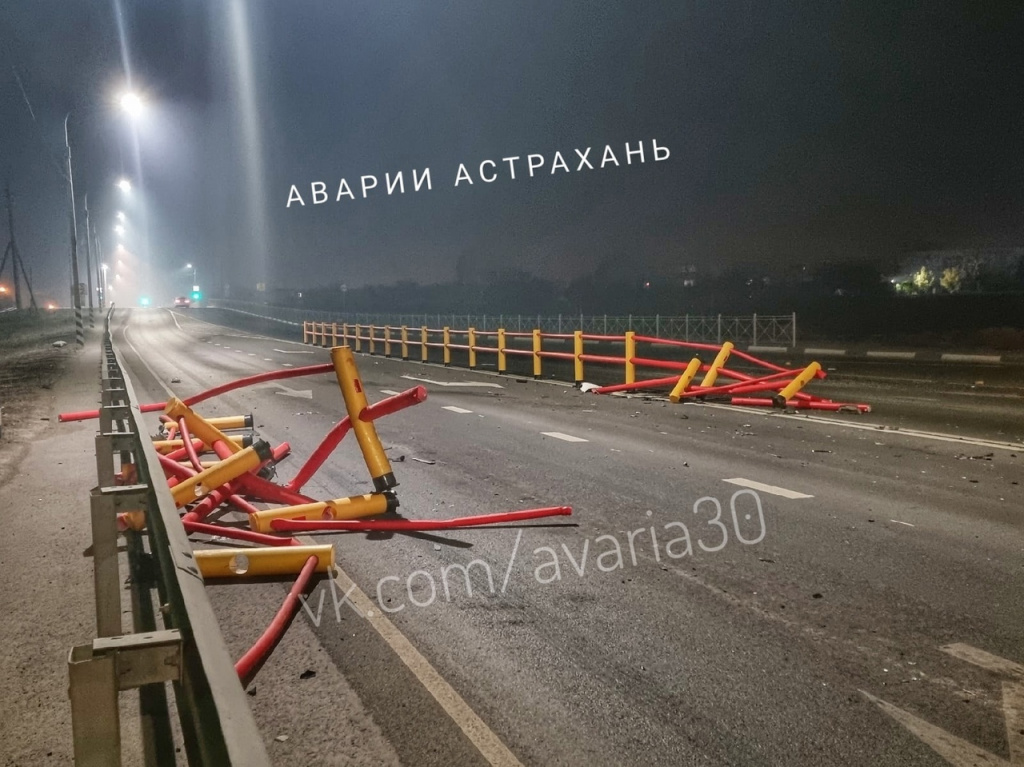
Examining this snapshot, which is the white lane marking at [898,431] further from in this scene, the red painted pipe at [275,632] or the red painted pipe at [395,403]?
the red painted pipe at [275,632]

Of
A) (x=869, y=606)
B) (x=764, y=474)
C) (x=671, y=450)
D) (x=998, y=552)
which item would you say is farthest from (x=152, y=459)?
(x=671, y=450)

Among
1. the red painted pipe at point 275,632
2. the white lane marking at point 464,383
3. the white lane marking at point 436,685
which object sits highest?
the red painted pipe at point 275,632

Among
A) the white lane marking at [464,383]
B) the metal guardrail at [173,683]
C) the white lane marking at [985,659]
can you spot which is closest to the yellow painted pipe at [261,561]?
the metal guardrail at [173,683]

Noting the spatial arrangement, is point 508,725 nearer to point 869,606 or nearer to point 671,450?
point 869,606

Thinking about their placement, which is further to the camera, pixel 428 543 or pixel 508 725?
pixel 428 543

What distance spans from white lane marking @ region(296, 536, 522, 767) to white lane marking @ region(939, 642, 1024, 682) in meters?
2.38

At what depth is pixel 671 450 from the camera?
1072 centimetres

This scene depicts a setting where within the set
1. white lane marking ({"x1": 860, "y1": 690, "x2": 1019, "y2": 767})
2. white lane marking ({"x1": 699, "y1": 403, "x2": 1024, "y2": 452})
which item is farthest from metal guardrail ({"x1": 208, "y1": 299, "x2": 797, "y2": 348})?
white lane marking ({"x1": 860, "y1": 690, "x2": 1019, "y2": 767})

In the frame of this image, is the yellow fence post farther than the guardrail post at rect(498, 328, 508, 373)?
No

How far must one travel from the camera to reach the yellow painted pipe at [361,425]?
729 cm

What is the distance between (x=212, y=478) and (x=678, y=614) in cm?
383

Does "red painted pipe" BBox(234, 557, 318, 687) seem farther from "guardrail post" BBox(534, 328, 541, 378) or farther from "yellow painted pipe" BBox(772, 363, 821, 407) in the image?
"guardrail post" BBox(534, 328, 541, 378)

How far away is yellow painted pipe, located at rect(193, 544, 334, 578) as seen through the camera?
562 centimetres

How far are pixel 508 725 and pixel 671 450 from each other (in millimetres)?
7326
